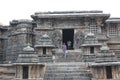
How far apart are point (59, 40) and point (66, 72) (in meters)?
7.14

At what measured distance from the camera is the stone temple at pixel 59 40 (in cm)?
1705

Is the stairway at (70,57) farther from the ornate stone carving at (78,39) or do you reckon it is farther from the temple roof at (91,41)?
the ornate stone carving at (78,39)

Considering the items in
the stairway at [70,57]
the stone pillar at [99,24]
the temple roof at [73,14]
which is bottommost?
the stairway at [70,57]

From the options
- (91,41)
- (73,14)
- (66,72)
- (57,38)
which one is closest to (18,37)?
(57,38)

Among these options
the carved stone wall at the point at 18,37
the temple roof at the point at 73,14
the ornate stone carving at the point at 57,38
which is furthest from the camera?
the carved stone wall at the point at 18,37

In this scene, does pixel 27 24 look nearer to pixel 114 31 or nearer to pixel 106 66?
pixel 114 31

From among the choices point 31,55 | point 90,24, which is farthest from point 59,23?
point 31,55

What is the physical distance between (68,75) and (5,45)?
11.9m

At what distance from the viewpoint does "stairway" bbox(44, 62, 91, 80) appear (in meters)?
16.0

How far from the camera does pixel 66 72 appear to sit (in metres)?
16.5

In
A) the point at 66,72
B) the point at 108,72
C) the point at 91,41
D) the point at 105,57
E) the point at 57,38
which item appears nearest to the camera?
the point at 108,72

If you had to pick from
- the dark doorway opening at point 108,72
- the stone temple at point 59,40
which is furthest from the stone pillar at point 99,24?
the dark doorway opening at point 108,72

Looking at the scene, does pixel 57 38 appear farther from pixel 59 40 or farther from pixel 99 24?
pixel 99 24

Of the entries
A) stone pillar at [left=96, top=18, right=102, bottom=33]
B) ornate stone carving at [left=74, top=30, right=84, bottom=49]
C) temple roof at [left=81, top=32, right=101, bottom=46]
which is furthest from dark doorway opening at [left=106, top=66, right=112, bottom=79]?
stone pillar at [left=96, top=18, right=102, bottom=33]
